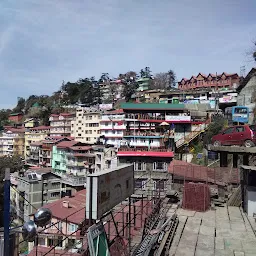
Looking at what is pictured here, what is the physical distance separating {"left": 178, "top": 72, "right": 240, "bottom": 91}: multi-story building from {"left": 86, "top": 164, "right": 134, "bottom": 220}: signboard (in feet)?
231

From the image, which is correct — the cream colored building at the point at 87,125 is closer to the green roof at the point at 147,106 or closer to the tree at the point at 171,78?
the green roof at the point at 147,106

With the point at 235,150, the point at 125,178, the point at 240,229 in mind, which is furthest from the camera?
the point at 235,150

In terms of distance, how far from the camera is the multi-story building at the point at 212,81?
7538 centimetres

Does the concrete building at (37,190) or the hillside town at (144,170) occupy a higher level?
the hillside town at (144,170)

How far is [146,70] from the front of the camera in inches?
4134

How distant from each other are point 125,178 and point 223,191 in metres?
9.24

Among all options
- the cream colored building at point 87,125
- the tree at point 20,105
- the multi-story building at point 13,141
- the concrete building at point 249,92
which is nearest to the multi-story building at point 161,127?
the concrete building at point 249,92

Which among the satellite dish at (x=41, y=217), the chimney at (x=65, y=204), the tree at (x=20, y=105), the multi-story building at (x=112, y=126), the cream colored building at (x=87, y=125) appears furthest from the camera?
the tree at (x=20, y=105)

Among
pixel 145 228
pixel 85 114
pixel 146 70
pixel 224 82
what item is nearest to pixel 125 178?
pixel 145 228

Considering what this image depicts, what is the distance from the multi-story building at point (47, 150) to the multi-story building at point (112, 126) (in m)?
9.08

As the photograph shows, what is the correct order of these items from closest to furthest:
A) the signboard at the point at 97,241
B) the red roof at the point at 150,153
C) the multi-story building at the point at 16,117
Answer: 1. the signboard at the point at 97,241
2. the red roof at the point at 150,153
3. the multi-story building at the point at 16,117

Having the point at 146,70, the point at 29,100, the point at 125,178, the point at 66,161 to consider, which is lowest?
the point at 66,161

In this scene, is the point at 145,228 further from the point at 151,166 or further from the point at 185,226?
the point at 151,166

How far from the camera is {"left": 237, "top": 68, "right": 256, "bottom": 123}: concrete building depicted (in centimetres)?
3381
